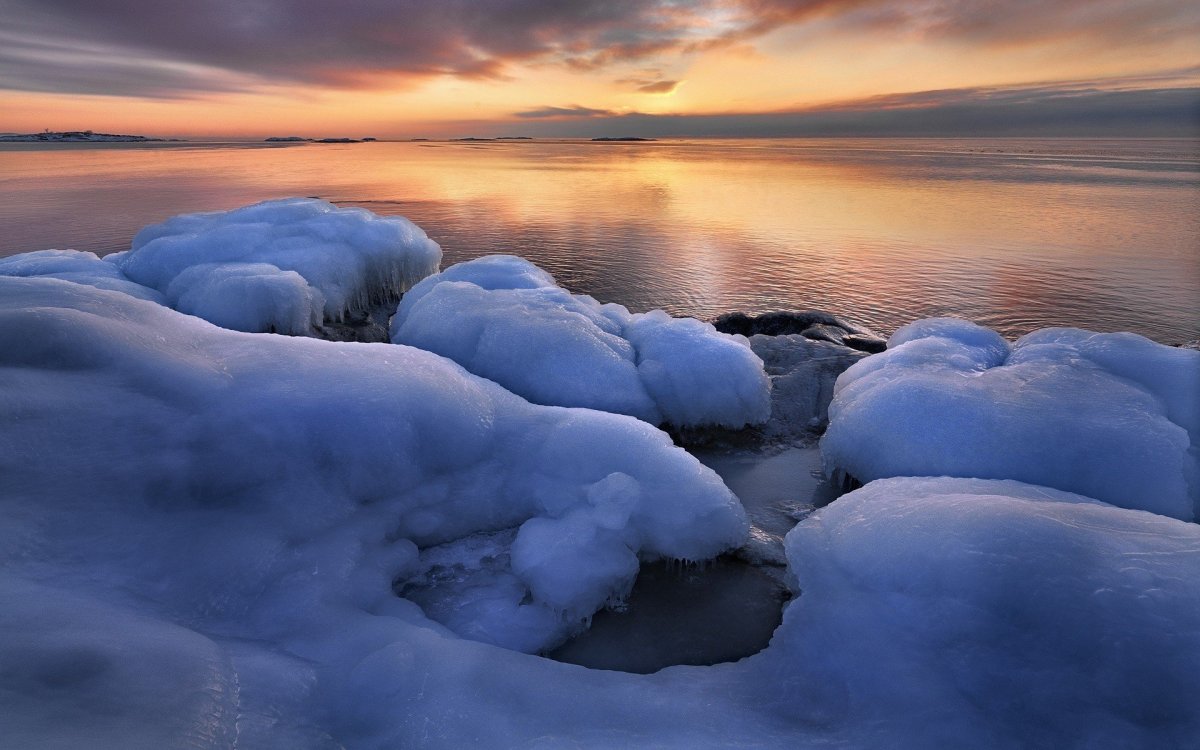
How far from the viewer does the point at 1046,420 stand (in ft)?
15.0

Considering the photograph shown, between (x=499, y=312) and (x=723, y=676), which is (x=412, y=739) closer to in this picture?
(x=723, y=676)

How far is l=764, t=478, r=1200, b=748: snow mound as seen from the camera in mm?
2486

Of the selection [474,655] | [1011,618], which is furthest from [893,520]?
[474,655]

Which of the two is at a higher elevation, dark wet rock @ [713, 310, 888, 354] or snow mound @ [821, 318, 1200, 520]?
snow mound @ [821, 318, 1200, 520]

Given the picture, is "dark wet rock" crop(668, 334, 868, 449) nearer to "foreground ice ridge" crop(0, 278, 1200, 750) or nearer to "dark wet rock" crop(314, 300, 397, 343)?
"foreground ice ridge" crop(0, 278, 1200, 750)

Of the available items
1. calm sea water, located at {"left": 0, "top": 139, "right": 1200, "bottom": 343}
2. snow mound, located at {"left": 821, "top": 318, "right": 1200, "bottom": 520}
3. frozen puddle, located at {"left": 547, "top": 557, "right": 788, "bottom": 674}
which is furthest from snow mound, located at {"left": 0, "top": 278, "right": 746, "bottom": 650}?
calm sea water, located at {"left": 0, "top": 139, "right": 1200, "bottom": 343}

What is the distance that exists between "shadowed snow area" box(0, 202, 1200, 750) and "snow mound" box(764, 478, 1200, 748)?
0.01 m

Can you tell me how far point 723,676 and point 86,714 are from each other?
2.88m

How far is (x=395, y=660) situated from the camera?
2.91 m

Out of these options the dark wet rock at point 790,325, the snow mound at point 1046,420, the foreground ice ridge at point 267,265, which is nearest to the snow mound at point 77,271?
the foreground ice ridge at point 267,265

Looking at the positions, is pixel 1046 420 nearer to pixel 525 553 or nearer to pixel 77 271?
pixel 525 553

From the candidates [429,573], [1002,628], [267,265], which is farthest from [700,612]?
[267,265]

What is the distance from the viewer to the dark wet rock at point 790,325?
9.24 m

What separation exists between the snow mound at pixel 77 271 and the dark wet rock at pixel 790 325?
8609 millimetres
